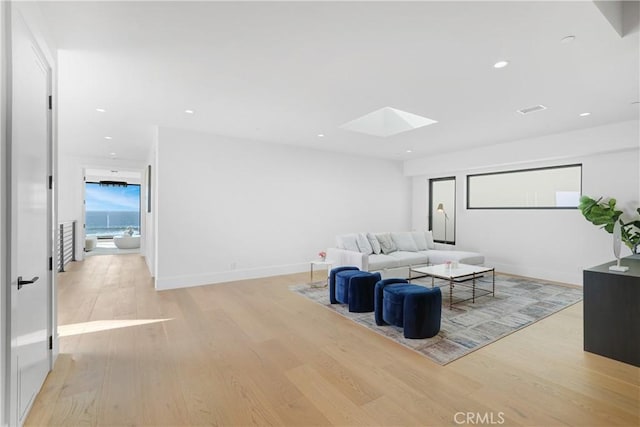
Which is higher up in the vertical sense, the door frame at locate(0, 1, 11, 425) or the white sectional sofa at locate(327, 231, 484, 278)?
the door frame at locate(0, 1, 11, 425)

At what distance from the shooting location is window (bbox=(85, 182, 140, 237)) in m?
→ 12.4

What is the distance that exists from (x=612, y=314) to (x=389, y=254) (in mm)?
3547

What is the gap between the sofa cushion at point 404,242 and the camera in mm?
6414

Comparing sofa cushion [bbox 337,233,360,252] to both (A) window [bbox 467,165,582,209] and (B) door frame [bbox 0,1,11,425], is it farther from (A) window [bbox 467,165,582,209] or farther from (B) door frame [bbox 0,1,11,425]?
(B) door frame [bbox 0,1,11,425]

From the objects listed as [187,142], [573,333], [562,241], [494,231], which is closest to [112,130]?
[187,142]

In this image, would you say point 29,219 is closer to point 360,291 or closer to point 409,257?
point 360,291

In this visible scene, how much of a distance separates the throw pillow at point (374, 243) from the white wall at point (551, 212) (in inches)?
101

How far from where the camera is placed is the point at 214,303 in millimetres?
4320

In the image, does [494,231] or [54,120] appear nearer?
[54,120]

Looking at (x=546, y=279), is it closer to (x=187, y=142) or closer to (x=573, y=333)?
(x=573, y=333)

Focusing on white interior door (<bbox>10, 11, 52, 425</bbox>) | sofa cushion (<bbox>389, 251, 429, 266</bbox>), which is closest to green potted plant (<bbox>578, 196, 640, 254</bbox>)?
sofa cushion (<bbox>389, 251, 429, 266</bbox>)

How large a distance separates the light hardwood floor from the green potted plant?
6.51 ft

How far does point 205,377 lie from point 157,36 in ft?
9.10

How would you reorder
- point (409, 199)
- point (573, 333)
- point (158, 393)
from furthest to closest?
1. point (409, 199)
2. point (573, 333)
3. point (158, 393)
